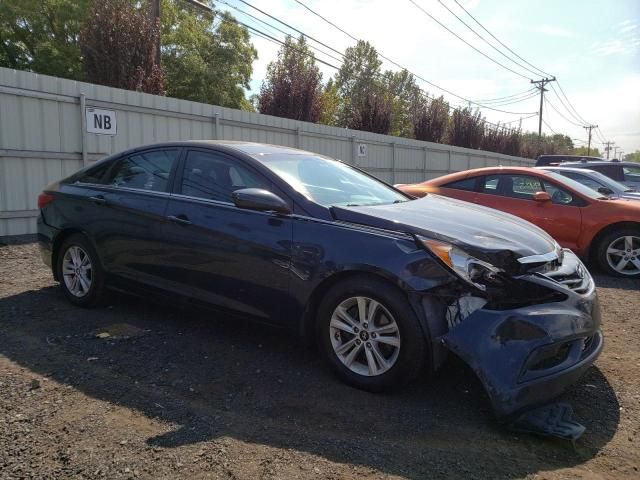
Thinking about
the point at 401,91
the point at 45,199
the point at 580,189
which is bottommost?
the point at 45,199

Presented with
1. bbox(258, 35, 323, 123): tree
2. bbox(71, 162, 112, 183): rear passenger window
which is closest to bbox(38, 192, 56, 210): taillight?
bbox(71, 162, 112, 183): rear passenger window

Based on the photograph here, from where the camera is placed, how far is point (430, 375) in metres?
3.17

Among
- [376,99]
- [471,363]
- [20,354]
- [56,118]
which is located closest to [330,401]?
[471,363]

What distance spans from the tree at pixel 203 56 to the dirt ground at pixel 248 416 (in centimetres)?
3055

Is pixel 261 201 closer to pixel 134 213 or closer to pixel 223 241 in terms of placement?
pixel 223 241

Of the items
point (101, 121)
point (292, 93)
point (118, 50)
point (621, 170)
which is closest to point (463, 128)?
point (292, 93)

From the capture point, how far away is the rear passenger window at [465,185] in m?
7.78

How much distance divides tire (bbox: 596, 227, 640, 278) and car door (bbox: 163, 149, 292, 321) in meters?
5.02

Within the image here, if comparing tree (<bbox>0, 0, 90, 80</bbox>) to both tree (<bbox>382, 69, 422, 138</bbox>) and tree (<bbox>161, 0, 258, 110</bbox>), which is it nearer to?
tree (<bbox>161, 0, 258, 110</bbox>)

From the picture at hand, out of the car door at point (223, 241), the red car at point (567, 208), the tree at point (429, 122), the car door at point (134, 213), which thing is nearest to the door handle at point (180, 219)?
the car door at point (223, 241)

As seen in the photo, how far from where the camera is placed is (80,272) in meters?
4.70

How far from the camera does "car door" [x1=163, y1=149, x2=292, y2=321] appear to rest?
135 inches

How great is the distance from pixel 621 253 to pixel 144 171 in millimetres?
5804

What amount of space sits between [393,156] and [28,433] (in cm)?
1598
